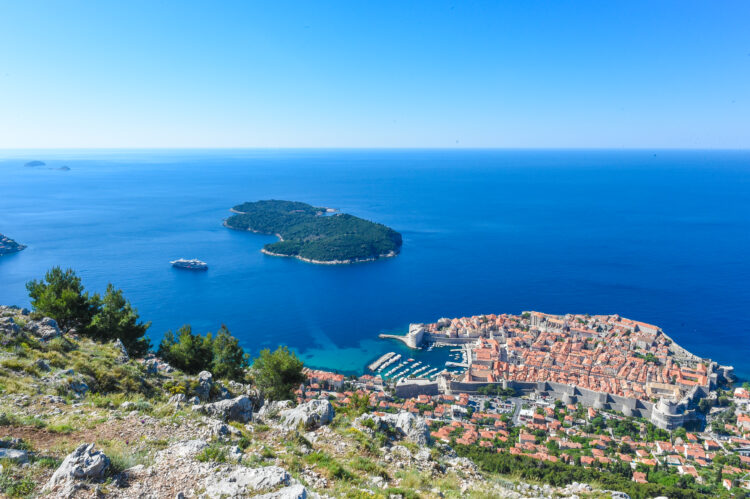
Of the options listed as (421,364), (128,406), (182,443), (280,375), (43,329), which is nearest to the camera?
(182,443)

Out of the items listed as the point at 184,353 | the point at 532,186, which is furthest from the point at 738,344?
the point at 532,186

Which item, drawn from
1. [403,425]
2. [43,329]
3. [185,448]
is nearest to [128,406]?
[185,448]

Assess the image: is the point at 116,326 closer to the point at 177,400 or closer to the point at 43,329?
the point at 43,329

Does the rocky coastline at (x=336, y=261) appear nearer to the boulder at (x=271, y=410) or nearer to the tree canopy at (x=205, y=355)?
the tree canopy at (x=205, y=355)

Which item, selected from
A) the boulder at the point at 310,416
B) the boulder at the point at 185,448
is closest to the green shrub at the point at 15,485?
the boulder at the point at 185,448

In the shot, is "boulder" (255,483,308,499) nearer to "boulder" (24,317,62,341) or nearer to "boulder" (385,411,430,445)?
"boulder" (385,411,430,445)

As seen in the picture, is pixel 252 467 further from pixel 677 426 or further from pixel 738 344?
pixel 738 344
